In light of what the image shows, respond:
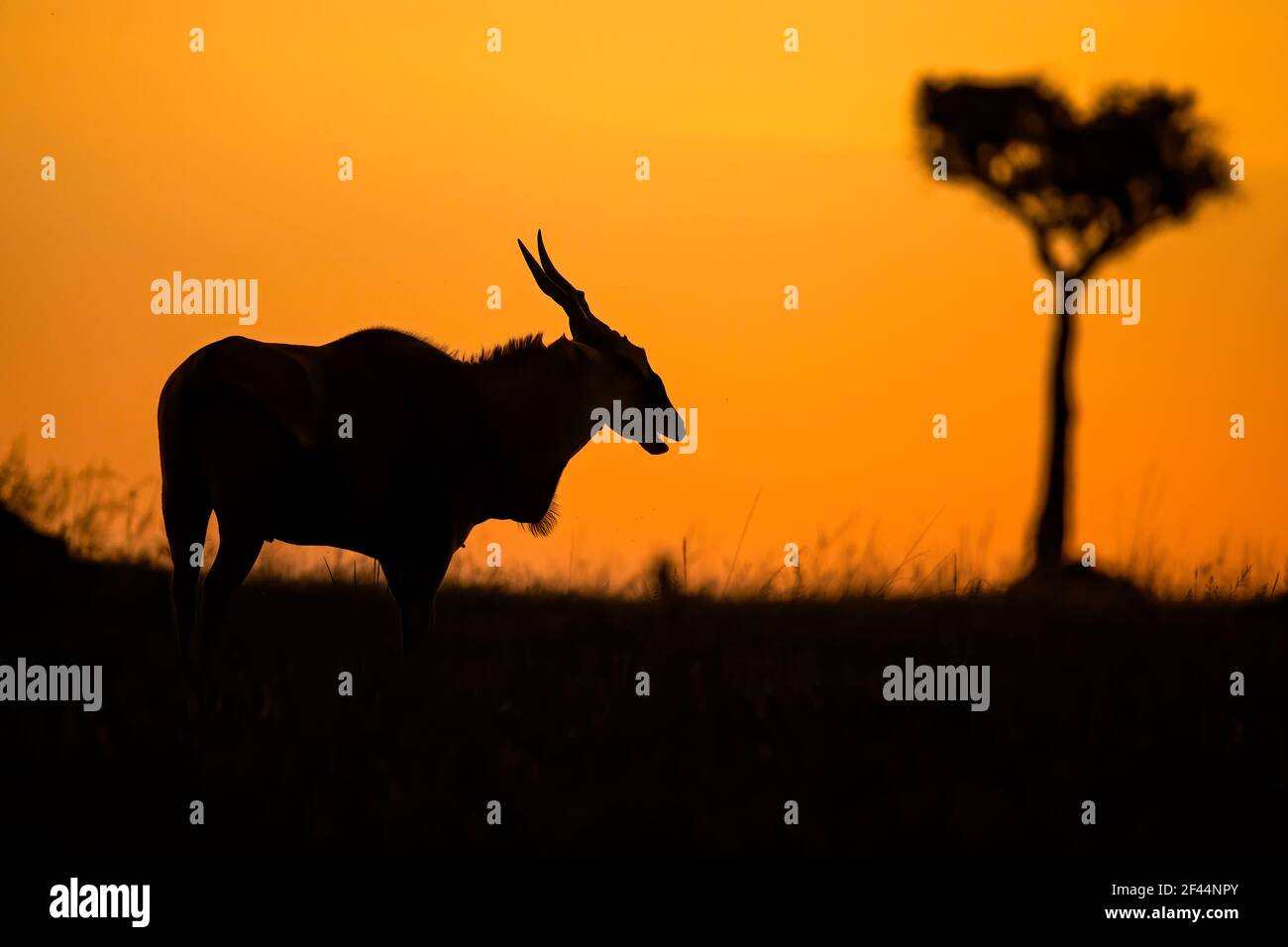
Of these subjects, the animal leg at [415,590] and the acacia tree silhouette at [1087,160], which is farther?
the acacia tree silhouette at [1087,160]

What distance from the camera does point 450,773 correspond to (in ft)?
23.2

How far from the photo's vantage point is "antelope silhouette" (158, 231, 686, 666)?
28.4 ft

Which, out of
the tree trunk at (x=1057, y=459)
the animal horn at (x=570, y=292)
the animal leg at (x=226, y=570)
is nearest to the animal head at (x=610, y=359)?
the animal horn at (x=570, y=292)

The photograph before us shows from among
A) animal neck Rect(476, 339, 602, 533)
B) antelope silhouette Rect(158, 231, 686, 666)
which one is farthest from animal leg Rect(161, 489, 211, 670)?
animal neck Rect(476, 339, 602, 533)

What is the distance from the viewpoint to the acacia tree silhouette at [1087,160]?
20.3 m

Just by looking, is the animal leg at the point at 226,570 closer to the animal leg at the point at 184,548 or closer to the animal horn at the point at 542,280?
the animal leg at the point at 184,548

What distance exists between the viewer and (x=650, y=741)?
761 centimetres

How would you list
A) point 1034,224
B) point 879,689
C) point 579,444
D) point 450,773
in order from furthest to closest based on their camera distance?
point 1034,224, point 579,444, point 879,689, point 450,773

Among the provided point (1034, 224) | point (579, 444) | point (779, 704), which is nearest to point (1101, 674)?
point (779, 704)

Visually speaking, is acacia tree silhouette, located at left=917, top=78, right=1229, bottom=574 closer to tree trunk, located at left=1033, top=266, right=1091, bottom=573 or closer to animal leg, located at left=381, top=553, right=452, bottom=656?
tree trunk, located at left=1033, top=266, right=1091, bottom=573

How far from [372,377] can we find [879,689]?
2.95 m

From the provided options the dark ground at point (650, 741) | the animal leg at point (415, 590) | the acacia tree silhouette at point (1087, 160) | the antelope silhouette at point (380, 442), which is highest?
the acacia tree silhouette at point (1087, 160)

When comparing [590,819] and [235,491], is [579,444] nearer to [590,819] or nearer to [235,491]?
[235,491]
